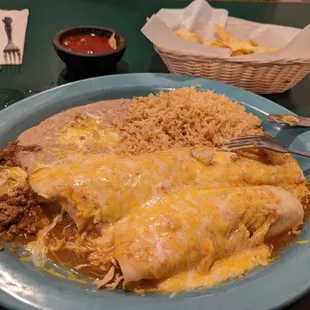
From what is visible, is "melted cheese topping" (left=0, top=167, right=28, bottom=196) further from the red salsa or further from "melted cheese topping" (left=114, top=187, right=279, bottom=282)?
the red salsa

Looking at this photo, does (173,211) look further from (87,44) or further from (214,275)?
(87,44)

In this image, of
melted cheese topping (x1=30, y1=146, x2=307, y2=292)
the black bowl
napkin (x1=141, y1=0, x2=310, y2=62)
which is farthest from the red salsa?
melted cheese topping (x1=30, y1=146, x2=307, y2=292)

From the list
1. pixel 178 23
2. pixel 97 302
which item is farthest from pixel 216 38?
pixel 97 302

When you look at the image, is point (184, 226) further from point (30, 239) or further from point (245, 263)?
point (30, 239)

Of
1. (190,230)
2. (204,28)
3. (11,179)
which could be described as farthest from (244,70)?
(11,179)

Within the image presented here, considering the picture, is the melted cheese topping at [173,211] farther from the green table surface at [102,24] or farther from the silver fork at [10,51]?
the silver fork at [10,51]

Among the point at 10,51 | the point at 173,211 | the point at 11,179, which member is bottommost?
the point at 10,51
